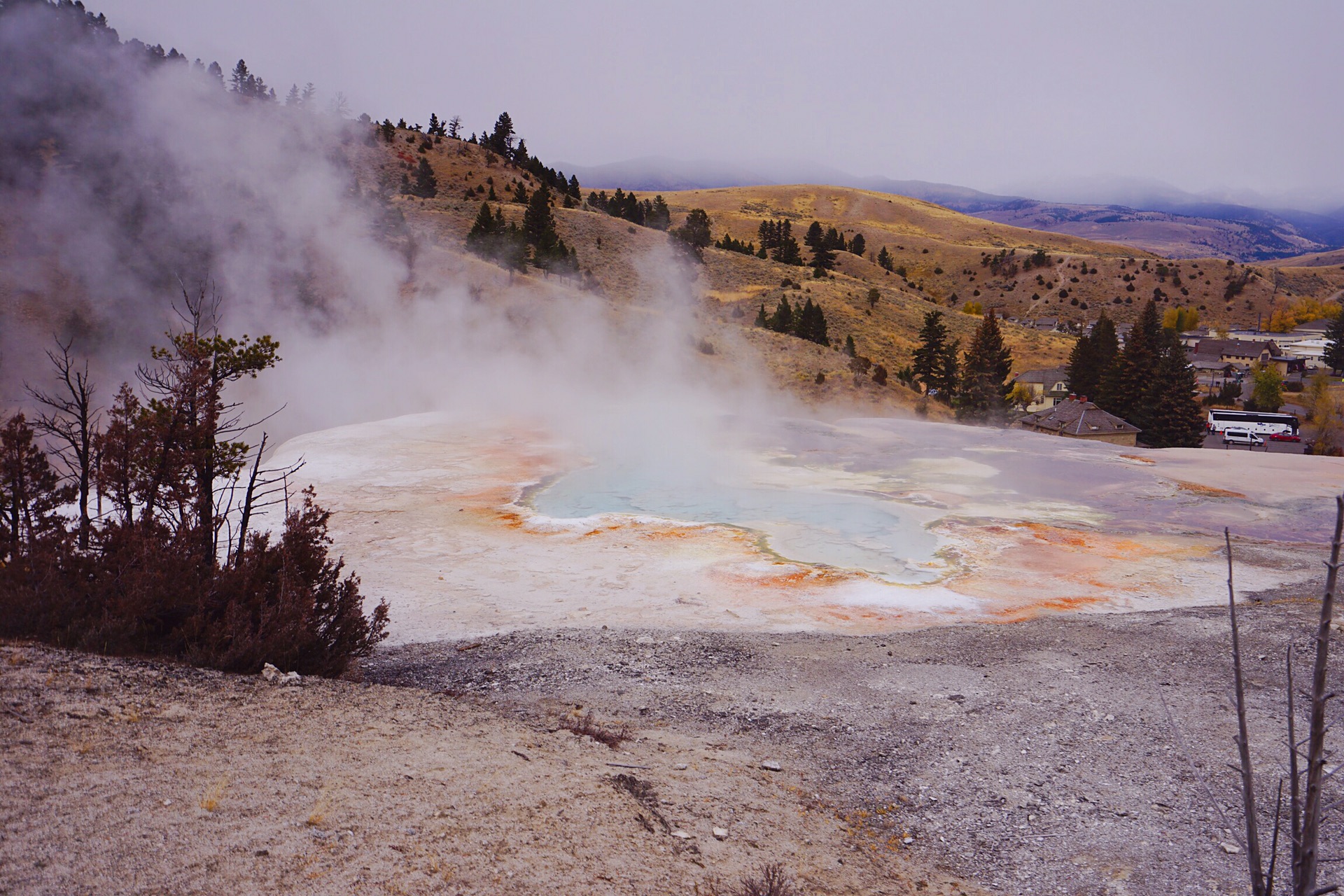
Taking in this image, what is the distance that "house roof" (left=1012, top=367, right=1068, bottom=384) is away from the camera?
4212cm

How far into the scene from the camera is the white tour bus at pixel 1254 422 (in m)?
33.1

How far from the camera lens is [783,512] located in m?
12.3

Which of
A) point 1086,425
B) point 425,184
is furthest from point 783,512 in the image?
point 425,184

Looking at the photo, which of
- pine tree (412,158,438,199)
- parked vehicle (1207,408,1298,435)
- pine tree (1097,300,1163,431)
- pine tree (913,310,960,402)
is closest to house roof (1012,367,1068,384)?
parked vehicle (1207,408,1298,435)

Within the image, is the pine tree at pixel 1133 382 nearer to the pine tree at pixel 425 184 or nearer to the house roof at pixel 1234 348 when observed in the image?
the house roof at pixel 1234 348

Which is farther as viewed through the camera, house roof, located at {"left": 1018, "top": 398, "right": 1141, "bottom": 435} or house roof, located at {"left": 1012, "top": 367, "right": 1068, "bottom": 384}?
house roof, located at {"left": 1012, "top": 367, "right": 1068, "bottom": 384}

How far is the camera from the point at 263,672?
16.3ft

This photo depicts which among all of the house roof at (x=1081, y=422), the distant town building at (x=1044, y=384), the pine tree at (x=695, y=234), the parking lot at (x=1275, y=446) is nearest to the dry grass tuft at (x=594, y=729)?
the house roof at (x=1081, y=422)

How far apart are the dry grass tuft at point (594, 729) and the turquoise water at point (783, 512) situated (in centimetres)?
500

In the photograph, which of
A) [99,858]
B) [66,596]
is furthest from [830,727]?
[66,596]

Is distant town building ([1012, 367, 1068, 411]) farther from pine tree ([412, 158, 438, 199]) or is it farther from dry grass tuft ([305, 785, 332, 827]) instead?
dry grass tuft ([305, 785, 332, 827])

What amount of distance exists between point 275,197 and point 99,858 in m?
29.3

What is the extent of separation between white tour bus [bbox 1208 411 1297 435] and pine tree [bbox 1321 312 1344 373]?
22187mm

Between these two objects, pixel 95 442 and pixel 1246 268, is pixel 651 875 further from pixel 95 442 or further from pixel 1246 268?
pixel 1246 268
